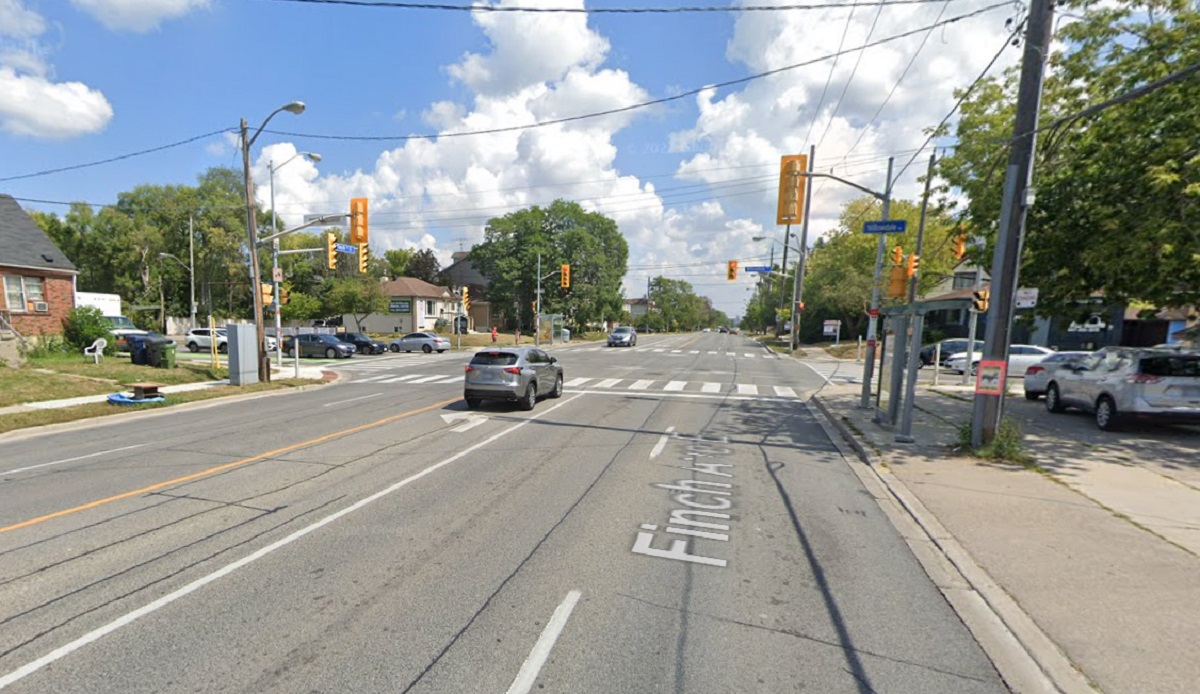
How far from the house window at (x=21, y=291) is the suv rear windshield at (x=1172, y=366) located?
36942mm

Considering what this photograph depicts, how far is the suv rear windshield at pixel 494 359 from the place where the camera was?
499 inches

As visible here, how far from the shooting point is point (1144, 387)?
998 centimetres

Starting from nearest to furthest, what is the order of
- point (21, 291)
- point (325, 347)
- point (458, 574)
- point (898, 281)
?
point (458, 574), point (898, 281), point (21, 291), point (325, 347)

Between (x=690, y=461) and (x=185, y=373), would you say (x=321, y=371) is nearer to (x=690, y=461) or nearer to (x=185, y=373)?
(x=185, y=373)

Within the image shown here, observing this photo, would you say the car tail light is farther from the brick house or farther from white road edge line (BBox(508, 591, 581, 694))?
the brick house

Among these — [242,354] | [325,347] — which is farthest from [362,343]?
[242,354]

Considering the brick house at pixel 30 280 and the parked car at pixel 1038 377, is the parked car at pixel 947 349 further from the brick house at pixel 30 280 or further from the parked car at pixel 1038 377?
the brick house at pixel 30 280

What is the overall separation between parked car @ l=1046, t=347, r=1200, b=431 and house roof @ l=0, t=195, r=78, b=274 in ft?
120

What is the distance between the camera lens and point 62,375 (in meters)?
16.8

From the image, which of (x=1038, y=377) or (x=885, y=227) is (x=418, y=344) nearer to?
(x=885, y=227)

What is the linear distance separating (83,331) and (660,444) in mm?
26397

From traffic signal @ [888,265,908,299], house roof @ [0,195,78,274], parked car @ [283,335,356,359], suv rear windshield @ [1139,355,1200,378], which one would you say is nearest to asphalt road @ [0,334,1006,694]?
traffic signal @ [888,265,908,299]

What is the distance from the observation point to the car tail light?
32.5 feet

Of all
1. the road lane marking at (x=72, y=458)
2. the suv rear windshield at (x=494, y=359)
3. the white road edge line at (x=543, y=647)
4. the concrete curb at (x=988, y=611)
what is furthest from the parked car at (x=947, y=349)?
the road lane marking at (x=72, y=458)
